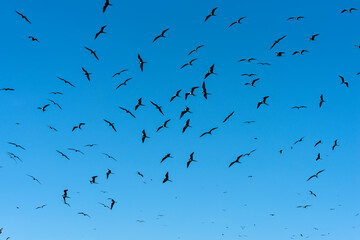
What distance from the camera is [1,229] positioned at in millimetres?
33469

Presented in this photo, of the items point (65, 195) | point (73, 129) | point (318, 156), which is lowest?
point (65, 195)

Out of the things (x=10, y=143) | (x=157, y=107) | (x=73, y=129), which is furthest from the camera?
(x=73, y=129)

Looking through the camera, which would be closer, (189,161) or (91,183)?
(189,161)

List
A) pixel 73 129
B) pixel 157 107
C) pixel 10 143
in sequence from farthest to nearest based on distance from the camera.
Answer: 1. pixel 73 129
2. pixel 10 143
3. pixel 157 107

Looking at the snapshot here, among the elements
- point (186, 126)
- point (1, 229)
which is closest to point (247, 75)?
point (186, 126)

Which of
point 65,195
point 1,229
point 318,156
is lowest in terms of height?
point 1,229

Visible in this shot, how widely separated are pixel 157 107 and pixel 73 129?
9742 millimetres

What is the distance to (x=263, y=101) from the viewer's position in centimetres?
3638

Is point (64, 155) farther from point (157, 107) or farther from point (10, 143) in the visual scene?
point (157, 107)

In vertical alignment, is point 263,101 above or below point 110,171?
above

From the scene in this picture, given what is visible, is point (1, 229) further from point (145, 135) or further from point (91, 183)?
point (145, 135)

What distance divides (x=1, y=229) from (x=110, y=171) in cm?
1093

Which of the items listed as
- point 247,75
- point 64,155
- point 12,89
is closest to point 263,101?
point 247,75

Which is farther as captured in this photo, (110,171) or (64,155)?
(110,171)
